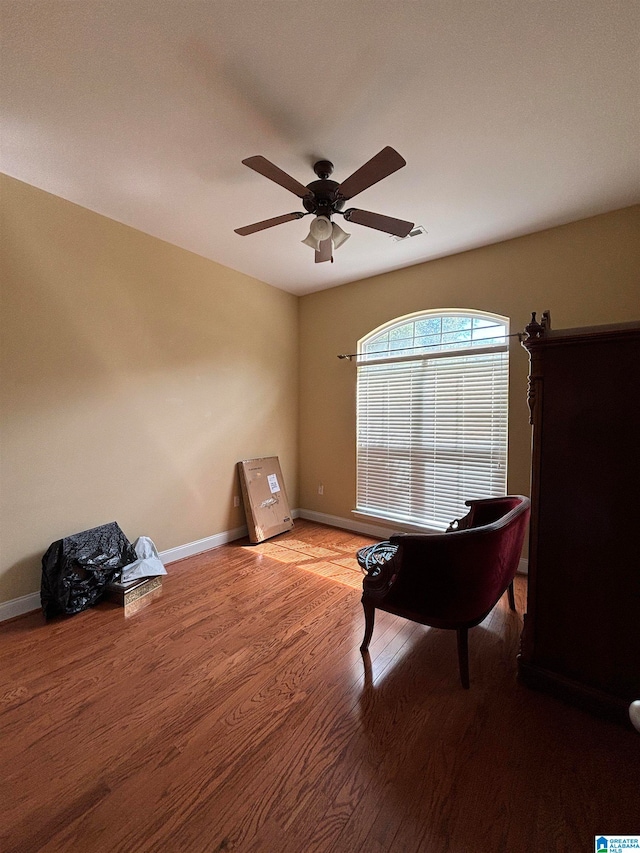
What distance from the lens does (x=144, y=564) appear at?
2.86m

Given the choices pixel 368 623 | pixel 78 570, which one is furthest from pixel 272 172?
pixel 78 570

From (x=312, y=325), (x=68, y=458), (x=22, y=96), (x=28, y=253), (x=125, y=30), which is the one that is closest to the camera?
(x=125, y=30)

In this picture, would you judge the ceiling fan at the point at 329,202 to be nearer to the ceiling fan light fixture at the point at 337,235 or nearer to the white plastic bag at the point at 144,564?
the ceiling fan light fixture at the point at 337,235

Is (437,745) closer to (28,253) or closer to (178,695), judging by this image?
(178,695)

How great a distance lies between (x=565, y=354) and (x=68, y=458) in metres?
3.31

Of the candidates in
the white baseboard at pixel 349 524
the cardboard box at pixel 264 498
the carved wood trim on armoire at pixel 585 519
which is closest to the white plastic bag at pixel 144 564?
the cardboard box at pixel 264 498

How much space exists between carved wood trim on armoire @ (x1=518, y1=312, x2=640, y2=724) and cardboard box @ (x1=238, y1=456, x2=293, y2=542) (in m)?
2.72

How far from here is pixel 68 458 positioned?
8.85ft

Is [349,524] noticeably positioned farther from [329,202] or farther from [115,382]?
[329,202]

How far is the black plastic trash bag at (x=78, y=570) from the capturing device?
2441 mm

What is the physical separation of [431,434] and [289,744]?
2814 mm

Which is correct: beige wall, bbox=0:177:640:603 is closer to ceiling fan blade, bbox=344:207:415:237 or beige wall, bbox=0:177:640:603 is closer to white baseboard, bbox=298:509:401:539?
white baseboard, bbox=298:509:401:539

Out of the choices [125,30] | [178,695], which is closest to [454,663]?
[178,695]

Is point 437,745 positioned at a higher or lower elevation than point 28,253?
lower
